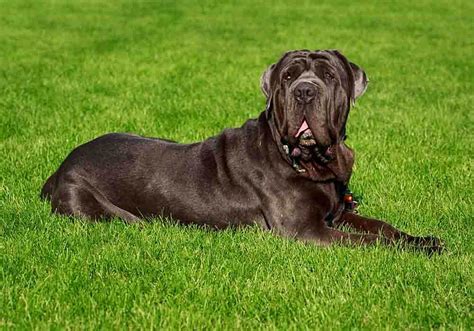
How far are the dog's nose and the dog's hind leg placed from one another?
5.88 feet

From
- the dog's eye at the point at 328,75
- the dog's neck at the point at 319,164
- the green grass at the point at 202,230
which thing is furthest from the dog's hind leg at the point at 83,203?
the dog's eye at the point at 328,75

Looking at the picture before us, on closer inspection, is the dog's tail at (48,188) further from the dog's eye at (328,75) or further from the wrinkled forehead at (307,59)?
the dog's eye at (328,75)

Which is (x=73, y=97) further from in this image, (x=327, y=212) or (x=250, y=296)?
(x=250, y=296)

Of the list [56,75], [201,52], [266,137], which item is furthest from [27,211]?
[201,52]

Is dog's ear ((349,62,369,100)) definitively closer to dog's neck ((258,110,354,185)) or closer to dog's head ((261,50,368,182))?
dog's head ((261,50,368,182))

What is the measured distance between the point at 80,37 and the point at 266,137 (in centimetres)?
1751

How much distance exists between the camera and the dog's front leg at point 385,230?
20.9 ft

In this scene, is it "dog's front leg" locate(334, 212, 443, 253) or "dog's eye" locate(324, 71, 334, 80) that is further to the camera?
"dog's eye" locate(324, 71, 334, 80)

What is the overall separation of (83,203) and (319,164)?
2069mm

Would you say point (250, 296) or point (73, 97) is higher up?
point (250, 296)

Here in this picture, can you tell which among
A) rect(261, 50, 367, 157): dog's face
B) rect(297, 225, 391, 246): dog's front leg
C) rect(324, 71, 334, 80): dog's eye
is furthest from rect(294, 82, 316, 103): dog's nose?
→ rect(297, 225, 391, 246): dog's front leg

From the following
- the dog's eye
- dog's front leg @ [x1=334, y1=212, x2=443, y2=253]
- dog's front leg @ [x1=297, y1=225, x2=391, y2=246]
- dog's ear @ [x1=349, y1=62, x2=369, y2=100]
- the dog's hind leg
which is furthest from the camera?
the dog's hind leg

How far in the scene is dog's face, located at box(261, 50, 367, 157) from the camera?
6.59 metres

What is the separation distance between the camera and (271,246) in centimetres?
634
